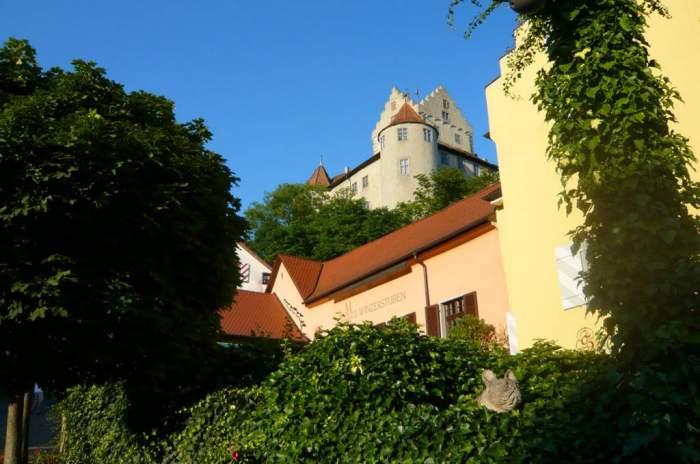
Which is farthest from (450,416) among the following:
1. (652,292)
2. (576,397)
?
(652,292)

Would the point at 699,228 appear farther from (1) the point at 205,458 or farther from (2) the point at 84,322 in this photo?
(2) the point at 84,322

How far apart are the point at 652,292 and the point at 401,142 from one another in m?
63.7

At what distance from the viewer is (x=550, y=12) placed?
605 cm

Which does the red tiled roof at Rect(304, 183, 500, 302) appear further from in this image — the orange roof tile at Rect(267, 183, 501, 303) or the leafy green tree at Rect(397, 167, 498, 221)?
the leafy green tree at Rect(397, 167, 498, 221)

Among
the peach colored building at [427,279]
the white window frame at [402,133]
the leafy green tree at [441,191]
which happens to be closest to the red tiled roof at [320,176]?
the white window frame at [402,133]

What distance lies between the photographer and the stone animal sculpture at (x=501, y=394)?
599 centimetres

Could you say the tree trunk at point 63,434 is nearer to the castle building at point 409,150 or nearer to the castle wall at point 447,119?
the castle building at point 409,150

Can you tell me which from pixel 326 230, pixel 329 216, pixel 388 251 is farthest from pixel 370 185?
pixel 388 251

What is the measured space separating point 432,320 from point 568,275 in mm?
7759

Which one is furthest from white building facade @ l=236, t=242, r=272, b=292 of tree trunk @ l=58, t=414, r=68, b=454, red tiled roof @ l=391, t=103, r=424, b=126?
red tiled roof @ l=391, t=103, r=424, b=126

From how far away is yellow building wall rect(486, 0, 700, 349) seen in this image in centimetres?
1116

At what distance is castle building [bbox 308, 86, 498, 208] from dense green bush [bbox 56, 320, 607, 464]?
57.1 metres

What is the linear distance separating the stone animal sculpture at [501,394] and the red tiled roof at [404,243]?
12078mm

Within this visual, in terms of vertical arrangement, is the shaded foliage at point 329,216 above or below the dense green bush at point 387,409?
above
